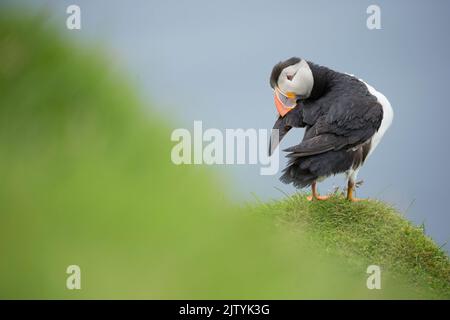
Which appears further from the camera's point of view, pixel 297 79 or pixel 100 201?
pixel 297 79

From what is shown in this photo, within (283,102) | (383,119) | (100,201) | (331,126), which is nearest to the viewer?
(100,201)

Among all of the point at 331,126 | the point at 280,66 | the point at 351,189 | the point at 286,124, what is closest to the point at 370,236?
the point at 351,189

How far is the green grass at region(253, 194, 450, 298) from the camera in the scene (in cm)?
251

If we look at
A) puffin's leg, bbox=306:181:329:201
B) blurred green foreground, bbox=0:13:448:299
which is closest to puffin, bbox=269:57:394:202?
puffin's leg, bbox=306:181:329:201

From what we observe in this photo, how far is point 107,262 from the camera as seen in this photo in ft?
6.23

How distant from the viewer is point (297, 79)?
2771mm

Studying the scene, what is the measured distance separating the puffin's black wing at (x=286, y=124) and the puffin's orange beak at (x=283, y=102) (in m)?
0.03

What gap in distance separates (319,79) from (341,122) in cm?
32

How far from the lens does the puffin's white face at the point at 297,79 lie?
2756mm

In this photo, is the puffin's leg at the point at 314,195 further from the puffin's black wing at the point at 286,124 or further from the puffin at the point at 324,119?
the puffin's black wing at the point at 286,124

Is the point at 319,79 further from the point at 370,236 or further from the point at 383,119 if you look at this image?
the point at 370,236

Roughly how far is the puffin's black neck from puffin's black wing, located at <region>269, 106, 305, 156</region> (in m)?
0.13
